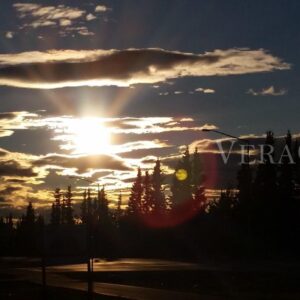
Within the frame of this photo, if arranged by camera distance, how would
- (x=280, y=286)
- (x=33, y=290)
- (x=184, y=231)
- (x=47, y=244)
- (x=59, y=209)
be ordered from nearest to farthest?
(x=47, y=244) → (x=280, y=286) → (x=33, y=290) → (x=184, y=231) → (x=59, y=209)

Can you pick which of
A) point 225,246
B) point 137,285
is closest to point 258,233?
point 225,246

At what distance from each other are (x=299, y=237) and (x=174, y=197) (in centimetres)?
4772

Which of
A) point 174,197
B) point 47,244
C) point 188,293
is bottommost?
point 188,293

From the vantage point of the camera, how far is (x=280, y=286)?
93.2ft

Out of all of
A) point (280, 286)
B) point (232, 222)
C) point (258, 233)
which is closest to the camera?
point (280, 286)

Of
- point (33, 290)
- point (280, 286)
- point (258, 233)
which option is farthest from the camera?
point (258, 233)

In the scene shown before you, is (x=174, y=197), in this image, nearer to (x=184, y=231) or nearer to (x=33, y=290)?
(x=184, y=231)

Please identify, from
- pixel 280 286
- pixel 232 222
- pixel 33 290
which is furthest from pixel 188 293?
pixel 232 222

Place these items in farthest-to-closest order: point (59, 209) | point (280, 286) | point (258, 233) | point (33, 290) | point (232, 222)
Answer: point (59, 209), point (232, 222), point (258, 233), point (33, 290), point (280, 286)

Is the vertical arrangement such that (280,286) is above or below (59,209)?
below

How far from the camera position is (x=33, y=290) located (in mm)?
32562

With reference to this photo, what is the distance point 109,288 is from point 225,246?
45.4 meters

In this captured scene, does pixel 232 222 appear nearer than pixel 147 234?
Yes

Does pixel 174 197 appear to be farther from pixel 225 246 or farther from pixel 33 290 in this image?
pixel 33 290
